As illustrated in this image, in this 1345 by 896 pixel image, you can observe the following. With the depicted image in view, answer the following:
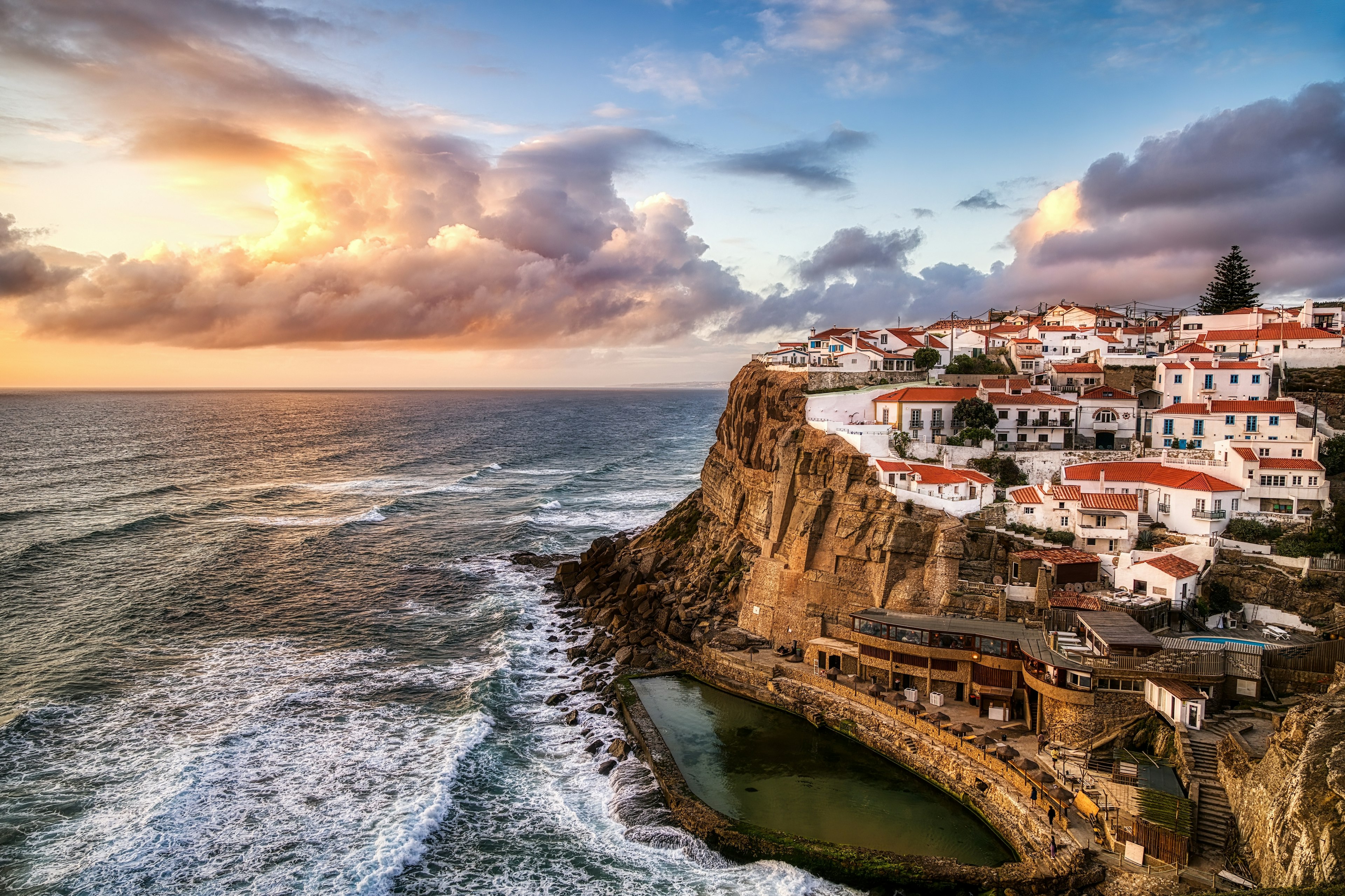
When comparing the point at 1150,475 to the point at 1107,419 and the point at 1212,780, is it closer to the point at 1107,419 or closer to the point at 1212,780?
the point at 1107,419

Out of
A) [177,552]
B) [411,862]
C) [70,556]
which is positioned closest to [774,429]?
[411,862]

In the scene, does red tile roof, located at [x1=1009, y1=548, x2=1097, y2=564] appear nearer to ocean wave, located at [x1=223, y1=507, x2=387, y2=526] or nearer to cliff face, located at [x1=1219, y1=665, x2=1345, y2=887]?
A: cliff face, located at [x1=1219, y1=665, x2=1345, y2=887]

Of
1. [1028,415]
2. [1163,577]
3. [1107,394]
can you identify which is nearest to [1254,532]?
[1163,577]

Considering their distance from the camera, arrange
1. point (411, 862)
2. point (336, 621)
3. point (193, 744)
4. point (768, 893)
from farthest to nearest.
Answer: point (336, 621)
point (193, 744)
point (411, 862)
point (768, 893)

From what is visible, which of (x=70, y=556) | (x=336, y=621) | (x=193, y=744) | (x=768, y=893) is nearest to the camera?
(x=768, y=893)

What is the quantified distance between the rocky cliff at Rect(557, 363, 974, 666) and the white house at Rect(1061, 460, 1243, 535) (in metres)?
8.46

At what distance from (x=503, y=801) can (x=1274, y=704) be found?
94.5 ft

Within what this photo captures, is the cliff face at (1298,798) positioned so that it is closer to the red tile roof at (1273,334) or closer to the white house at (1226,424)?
the white house at (1226,424)

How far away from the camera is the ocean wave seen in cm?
7362

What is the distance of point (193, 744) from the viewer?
110 ft

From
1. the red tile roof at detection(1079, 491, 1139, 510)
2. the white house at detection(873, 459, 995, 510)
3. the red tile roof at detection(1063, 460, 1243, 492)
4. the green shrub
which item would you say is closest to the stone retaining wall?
the white house at detection(873, 459, 995, 510)

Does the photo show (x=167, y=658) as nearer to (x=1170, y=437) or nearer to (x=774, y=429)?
(x=774, y=429)

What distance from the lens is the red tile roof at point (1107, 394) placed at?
50906mm

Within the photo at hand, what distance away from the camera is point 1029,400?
166 ft
